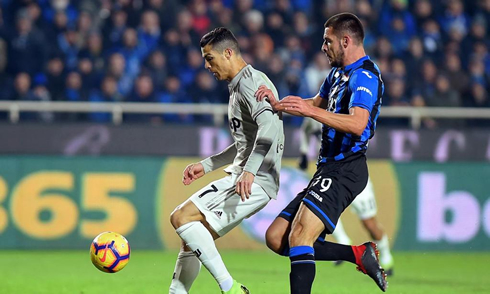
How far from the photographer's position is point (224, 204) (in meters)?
6.39

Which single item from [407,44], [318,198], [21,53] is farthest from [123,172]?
[318,198]

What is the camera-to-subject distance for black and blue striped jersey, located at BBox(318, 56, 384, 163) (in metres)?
5.98

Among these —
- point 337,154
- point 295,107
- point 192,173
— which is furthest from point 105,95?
point 295,107

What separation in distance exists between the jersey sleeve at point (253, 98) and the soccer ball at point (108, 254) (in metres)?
1.65

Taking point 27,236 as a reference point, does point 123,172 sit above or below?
above

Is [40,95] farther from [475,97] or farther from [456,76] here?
[475,97]

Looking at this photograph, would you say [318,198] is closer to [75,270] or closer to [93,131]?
[75,270]

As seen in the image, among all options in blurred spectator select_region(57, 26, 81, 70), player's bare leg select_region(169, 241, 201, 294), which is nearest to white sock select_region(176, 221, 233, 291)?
player's bare leg select_region(169, 241, 201, 294)

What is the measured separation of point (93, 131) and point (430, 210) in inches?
203

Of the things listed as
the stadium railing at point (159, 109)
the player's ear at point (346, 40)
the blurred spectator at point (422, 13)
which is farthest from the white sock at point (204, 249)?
the blurred spectator at point (422, 13)

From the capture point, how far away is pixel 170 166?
502 inches

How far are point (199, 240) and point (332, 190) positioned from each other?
1029mm

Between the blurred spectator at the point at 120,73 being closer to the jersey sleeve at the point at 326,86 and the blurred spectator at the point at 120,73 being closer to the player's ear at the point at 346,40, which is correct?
the jersey sleeve at the point at 326,86

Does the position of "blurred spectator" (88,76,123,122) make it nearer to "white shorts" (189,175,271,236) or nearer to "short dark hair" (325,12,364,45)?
"white shorts" (189,175,271,236)
